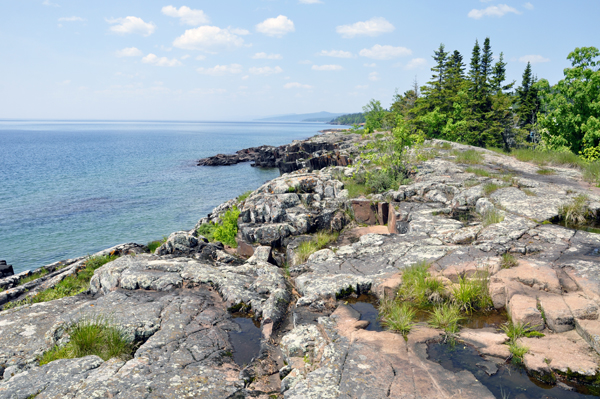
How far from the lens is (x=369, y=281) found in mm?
6781

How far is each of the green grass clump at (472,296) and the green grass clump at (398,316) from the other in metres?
0.86

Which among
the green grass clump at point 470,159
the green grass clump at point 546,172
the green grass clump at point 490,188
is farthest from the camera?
the green grass clump at point 470,159

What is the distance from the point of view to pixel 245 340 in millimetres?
5570

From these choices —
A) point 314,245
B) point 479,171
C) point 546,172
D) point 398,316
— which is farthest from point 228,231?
point 546,172

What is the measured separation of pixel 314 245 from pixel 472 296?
16.9 feet

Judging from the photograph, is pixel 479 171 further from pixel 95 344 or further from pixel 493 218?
pixel 95 344

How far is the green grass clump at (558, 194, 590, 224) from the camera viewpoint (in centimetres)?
888

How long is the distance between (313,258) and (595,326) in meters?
5.64

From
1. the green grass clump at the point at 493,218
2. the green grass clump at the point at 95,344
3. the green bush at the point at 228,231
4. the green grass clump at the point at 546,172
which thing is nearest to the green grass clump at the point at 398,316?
the green grass clump at the point at 95,344

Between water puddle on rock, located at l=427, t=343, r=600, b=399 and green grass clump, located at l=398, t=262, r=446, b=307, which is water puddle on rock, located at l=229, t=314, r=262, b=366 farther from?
green grass clump, located at l=398, t=262, r=446, b=307

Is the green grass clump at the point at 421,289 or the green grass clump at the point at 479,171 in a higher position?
the green grass clump at the point at 479,171

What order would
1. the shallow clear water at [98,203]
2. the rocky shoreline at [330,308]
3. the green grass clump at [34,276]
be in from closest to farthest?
1. the rocky shoreline at [330,308]
2. the green grass clump at [34,276]
3. the shallow clear water at [98,203]

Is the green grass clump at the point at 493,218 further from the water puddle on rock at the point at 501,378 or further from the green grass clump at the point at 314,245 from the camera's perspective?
the water puddle on rock at the point at 501,378

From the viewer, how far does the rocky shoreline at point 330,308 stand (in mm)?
4156
